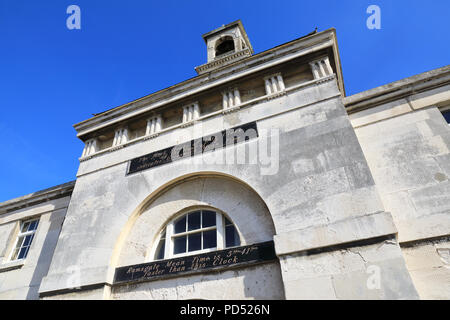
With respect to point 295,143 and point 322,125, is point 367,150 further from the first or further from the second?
point 295,143

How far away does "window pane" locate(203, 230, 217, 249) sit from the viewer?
732 cm

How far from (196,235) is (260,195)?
216 cm

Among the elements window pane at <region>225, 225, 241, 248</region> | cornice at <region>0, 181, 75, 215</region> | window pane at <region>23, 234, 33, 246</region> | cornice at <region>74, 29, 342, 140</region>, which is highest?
cornice at <region>74, 29, 342, 140</region>

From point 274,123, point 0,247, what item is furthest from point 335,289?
point 0,247

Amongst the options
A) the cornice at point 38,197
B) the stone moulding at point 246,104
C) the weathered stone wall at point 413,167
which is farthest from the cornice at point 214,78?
the weathered stone wall at point 413,167

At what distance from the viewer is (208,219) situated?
25.4 feet

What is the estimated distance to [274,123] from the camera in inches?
318

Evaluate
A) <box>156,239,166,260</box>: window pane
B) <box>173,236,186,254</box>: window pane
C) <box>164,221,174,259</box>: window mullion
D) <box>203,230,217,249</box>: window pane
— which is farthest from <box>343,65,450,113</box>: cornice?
<box>156,239,166,260</box>: window pane

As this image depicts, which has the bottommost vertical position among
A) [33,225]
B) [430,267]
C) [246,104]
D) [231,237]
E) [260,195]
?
[430,267]

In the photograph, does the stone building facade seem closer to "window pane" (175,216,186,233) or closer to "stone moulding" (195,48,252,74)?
"window pane" (175,216,186,233)

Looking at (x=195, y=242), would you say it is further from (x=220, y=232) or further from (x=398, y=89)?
(x=398, y=89)

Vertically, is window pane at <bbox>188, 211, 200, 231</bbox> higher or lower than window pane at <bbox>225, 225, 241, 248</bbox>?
higher

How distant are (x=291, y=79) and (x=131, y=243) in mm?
7107

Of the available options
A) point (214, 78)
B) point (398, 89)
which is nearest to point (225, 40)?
point (214, 78)
